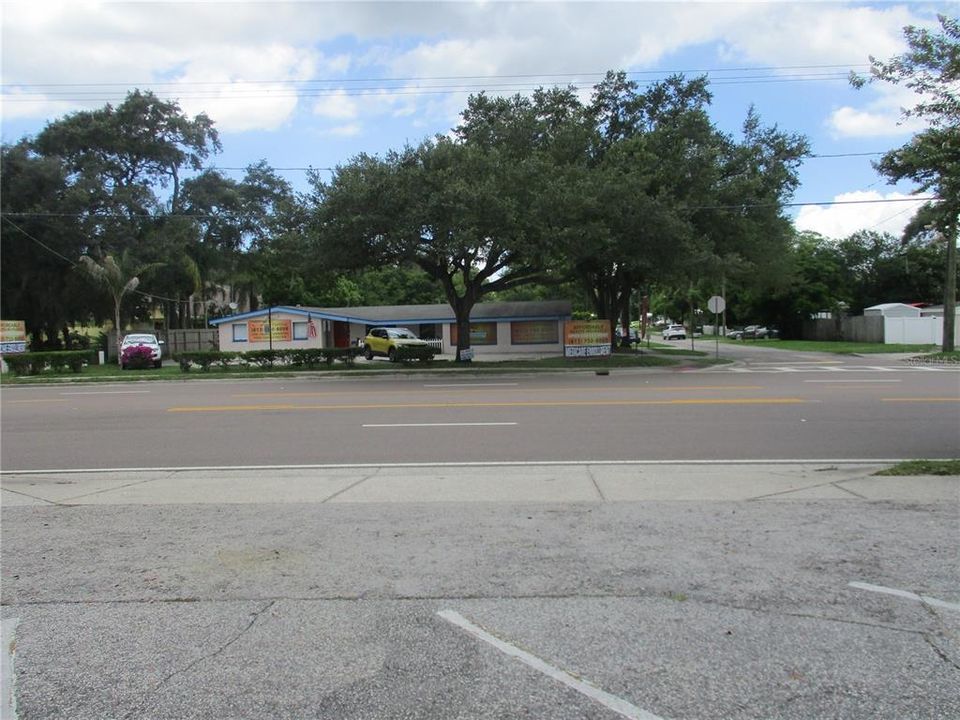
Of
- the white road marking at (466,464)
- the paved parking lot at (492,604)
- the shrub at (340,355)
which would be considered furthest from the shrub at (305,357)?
the paved parking lot at (492,604)

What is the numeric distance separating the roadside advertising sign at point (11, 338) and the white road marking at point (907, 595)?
3484 centimetres

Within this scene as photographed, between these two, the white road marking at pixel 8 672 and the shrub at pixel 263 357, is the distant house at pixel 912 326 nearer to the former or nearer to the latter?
the shrub at pixel 263 357

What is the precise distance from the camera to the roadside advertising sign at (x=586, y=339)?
30.7 meters

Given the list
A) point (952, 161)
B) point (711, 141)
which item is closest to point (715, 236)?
Answer: point (711, 141)

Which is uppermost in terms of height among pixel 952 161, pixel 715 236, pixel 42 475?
pixel 715 236

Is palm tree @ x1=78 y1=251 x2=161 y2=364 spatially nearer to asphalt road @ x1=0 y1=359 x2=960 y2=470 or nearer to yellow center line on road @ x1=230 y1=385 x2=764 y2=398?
asphalt road @ x1=0 y1=359 x2=960 y2=470

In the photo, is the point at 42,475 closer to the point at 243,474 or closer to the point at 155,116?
the point at 243,474

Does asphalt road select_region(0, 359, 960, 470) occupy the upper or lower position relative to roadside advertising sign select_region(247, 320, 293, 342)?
lower

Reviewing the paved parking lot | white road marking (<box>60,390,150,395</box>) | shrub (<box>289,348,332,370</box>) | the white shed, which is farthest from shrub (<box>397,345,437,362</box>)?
the white shed

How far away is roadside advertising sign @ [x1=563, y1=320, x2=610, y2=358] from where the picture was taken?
30672 mm

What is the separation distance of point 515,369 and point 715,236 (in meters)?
11.8

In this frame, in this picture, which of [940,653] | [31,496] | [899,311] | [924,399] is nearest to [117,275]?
[31,496]

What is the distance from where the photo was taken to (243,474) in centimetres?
834

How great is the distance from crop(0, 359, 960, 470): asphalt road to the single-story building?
2396 cm
